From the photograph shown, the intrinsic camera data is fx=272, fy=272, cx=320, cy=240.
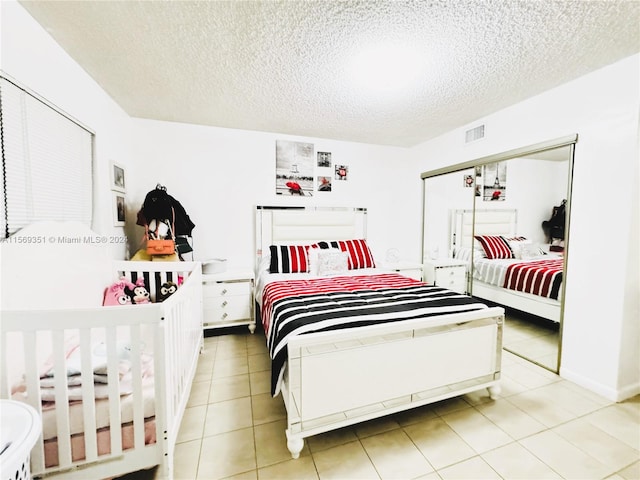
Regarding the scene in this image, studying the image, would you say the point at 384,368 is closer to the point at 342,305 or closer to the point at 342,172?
the point at 342,305

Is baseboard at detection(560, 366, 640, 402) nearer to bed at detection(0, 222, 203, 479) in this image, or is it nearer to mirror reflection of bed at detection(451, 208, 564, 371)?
mirror reflection of bed at detection(451, 208, 564, 371)

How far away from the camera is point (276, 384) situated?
5.03ft

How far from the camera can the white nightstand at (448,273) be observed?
314 centimetres

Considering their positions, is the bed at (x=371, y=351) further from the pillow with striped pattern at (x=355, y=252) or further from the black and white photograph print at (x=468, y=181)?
the black and white photograph print at (x=468, y=181)

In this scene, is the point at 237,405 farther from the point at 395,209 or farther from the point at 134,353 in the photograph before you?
the point at 395,209

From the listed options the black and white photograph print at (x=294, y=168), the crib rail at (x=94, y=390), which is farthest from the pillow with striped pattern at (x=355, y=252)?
the crib rail at (x=94, y=390)

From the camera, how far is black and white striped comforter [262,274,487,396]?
1.55 m

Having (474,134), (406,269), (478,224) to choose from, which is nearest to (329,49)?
(474,134)

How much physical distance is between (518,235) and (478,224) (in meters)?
0.39

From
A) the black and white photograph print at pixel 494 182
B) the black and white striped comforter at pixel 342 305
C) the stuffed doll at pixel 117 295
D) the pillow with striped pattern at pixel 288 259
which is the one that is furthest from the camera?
the pillow with striped pattern at pixel 288 259

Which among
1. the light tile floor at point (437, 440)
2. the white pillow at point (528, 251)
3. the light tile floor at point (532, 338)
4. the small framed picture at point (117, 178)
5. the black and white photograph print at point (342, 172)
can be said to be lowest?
the light tile floor at point (437, 440)

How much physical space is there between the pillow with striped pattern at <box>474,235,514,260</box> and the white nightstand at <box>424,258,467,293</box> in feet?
1.09

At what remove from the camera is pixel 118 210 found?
2.54m

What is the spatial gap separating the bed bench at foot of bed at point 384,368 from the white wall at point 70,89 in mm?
1976
